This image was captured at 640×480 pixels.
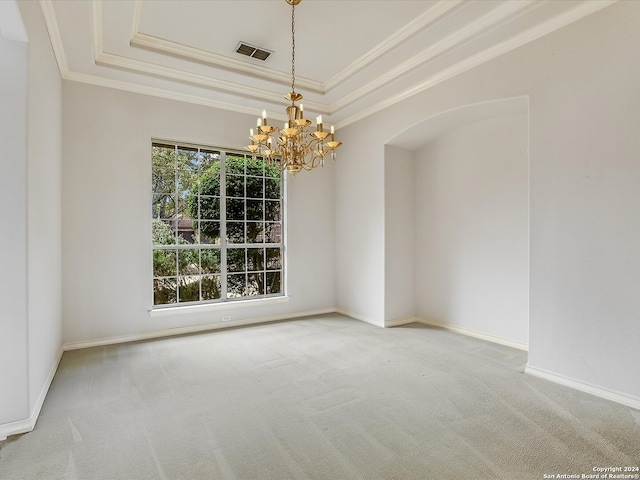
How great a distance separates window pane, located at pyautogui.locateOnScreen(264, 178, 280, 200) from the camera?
5.36 m

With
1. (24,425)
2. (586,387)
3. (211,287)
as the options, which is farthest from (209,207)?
(586,387)

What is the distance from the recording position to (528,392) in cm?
281

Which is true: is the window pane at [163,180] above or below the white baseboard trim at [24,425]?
above

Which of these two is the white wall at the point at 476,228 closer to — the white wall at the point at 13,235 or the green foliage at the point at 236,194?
the green foliage at the point at 236,194

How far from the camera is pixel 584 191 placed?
2.86 m

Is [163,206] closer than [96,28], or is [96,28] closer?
[96,28]

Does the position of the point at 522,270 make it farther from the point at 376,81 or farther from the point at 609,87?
the point at 376,81

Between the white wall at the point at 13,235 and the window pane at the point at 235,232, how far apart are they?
9.25 feet

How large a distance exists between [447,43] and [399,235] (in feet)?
8.24

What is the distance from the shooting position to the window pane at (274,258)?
5.37 metres

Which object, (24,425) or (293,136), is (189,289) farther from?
(293,136)

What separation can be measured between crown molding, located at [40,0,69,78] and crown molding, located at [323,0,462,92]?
9.68ft

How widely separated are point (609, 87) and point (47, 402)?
5152mm

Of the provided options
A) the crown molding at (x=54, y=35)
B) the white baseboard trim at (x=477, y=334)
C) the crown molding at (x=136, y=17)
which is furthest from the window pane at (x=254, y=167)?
the white baseboard trim at (x=477, y=334)
